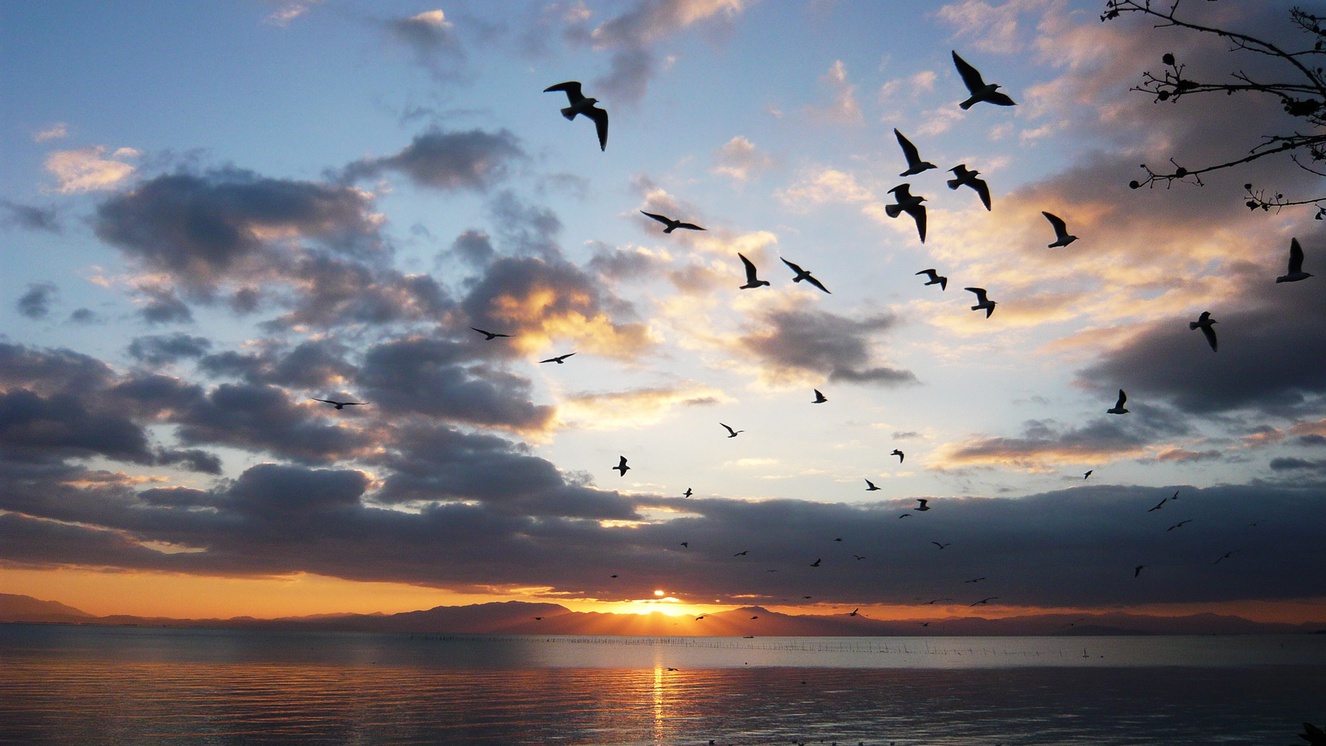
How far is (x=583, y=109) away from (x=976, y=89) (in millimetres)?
8825

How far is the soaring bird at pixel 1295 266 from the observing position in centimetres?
1339

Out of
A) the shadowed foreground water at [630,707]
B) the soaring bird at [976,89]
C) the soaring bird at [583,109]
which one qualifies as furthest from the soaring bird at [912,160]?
the shadowed foreground water at [630,707]

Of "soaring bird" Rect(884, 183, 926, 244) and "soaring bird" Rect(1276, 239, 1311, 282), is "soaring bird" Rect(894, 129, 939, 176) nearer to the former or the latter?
"soaring bird" Rect(884, 183, 926, 244)

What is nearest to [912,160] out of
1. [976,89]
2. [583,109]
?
[976,89]

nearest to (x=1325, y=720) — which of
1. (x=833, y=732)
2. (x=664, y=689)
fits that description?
(x=833, y=732)

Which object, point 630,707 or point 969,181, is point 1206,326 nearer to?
point 969,181

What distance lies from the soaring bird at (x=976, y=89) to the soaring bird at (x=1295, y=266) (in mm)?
6134

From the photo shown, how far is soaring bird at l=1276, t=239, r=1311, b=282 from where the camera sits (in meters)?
13.4

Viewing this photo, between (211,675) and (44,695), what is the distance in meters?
32.7

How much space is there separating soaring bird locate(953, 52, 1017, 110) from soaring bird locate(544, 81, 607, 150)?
7.84 meters

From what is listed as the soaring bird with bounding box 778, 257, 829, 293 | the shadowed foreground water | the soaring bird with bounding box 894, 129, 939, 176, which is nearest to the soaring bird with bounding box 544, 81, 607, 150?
the soaring bird with bounding box 894, 129, 939, 176

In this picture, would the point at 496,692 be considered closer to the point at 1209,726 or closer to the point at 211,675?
the point at 211,675

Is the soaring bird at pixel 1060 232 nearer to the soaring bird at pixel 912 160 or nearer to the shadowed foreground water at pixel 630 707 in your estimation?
the soaring bird at pixel 912 160

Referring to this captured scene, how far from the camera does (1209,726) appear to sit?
6088cm
